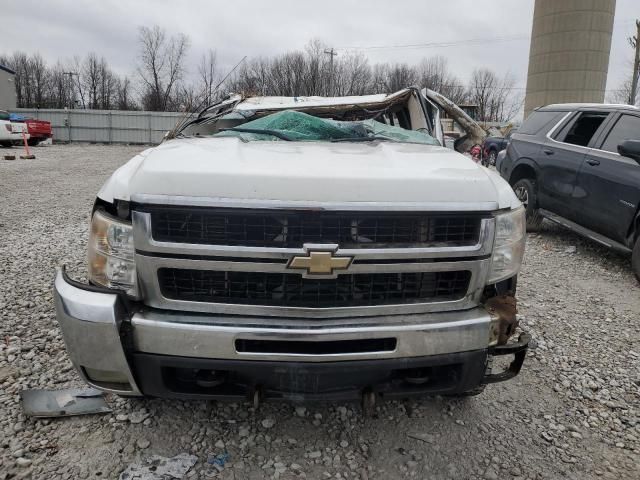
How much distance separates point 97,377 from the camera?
2.00 metres

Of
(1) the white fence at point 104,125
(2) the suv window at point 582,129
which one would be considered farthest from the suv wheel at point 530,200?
(1) the white fence at point 104,125

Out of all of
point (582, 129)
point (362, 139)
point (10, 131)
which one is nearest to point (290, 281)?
point (362, 139)

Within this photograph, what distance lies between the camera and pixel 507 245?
2143 millimetres

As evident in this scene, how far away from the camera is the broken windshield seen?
299 cm

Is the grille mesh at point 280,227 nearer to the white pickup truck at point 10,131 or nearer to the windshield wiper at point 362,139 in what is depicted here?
the windshield wiper at point 362,139

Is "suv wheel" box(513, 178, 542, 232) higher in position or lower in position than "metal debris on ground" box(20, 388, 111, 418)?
higher

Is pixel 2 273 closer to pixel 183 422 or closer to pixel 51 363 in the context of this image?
pixel 51 363

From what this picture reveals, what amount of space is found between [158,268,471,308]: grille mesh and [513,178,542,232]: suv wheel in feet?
18.0

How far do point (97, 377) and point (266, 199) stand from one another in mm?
1050

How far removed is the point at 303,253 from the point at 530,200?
19.2ft

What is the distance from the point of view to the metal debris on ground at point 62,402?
8.27ft

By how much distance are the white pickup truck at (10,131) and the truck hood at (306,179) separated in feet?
72.9

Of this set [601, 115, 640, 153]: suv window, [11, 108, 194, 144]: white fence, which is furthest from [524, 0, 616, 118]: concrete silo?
[601, 115, 640, 153]: suv window

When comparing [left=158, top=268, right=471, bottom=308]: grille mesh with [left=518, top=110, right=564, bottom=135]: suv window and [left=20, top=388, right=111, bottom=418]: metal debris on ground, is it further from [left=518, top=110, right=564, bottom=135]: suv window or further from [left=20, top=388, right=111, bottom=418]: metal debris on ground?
[left=518, top=110, right=564, bottom=135]: suv window
